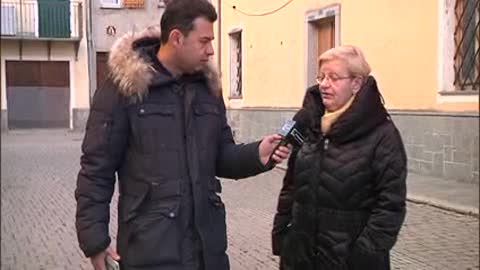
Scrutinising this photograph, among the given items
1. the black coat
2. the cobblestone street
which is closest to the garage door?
the cobblestone street

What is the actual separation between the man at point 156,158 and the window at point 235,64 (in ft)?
56.7

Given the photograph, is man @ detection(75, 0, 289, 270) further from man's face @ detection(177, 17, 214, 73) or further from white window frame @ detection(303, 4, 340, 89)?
white window frame @ detection(303, 4, 340, 89)

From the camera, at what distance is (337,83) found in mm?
3451

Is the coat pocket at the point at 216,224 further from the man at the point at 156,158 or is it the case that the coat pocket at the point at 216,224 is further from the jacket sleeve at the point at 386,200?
the jacket sleeve at the point at 386,200

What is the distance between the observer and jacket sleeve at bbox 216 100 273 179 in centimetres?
339

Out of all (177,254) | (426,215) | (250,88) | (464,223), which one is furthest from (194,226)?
(250,88)

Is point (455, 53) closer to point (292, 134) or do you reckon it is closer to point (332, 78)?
point (332, 78)

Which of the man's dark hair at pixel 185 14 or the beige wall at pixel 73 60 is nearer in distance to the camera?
the man's dark hair at pixel 185 14

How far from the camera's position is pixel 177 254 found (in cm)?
314

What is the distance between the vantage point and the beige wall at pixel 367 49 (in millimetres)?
11875

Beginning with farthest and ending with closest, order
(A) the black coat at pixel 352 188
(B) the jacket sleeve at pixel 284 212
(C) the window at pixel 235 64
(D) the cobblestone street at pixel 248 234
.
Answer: (C) the window at pixel 235 64
(D) the cobblestone street at pixel 248 234
(B) the jacket sleeve at pixel 284 212
(A) the black coat at pixel 352 188

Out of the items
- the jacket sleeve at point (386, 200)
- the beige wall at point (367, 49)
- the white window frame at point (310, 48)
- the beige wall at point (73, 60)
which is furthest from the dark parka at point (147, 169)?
the beige wall at point (73, 60)

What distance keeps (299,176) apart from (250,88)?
1594 centimetres

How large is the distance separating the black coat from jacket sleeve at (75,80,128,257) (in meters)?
0.87
